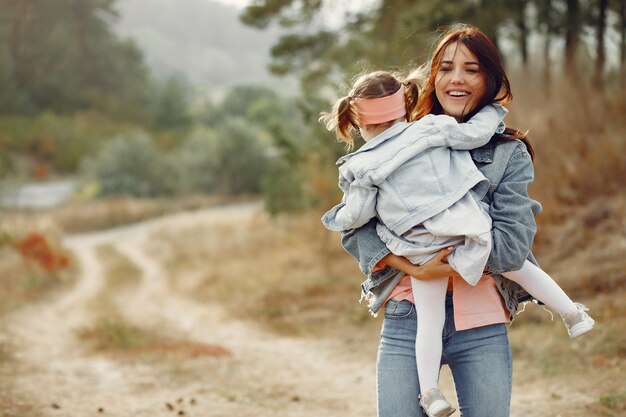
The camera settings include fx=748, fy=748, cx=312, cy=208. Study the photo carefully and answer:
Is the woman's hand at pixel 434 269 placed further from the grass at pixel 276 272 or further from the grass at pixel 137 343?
the grass at pixel 276 272

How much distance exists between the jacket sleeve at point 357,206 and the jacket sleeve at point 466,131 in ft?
1.03

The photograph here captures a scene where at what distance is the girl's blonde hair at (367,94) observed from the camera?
2.76 m

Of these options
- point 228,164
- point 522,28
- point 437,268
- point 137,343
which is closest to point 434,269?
point 437,268

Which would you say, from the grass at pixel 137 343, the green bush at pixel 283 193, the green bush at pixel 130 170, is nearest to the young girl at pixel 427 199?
the grass at pixel 137 343

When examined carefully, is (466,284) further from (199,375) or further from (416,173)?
(199,375)

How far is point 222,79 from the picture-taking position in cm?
18575

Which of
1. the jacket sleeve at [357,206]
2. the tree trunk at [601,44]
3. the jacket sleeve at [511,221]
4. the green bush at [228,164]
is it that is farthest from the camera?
the green bush at [228,164]

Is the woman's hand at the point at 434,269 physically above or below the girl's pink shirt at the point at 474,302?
above

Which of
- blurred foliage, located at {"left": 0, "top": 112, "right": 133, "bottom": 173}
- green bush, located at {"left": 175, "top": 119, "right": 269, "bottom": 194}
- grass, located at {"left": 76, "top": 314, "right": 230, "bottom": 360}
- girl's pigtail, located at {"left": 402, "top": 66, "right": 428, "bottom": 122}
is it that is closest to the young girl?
girl's pigtail, located at {"left": 402, "top": 66, "right": 428, "bottom": 122}

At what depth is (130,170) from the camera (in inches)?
1422

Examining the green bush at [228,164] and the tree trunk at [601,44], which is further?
the green bush at [228,164]

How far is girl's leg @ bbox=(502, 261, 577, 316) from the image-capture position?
2.70 m

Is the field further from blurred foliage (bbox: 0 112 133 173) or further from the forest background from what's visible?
blurred foliage (bbox: 0 112 133 173)

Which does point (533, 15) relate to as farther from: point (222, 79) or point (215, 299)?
point (222, 79)
